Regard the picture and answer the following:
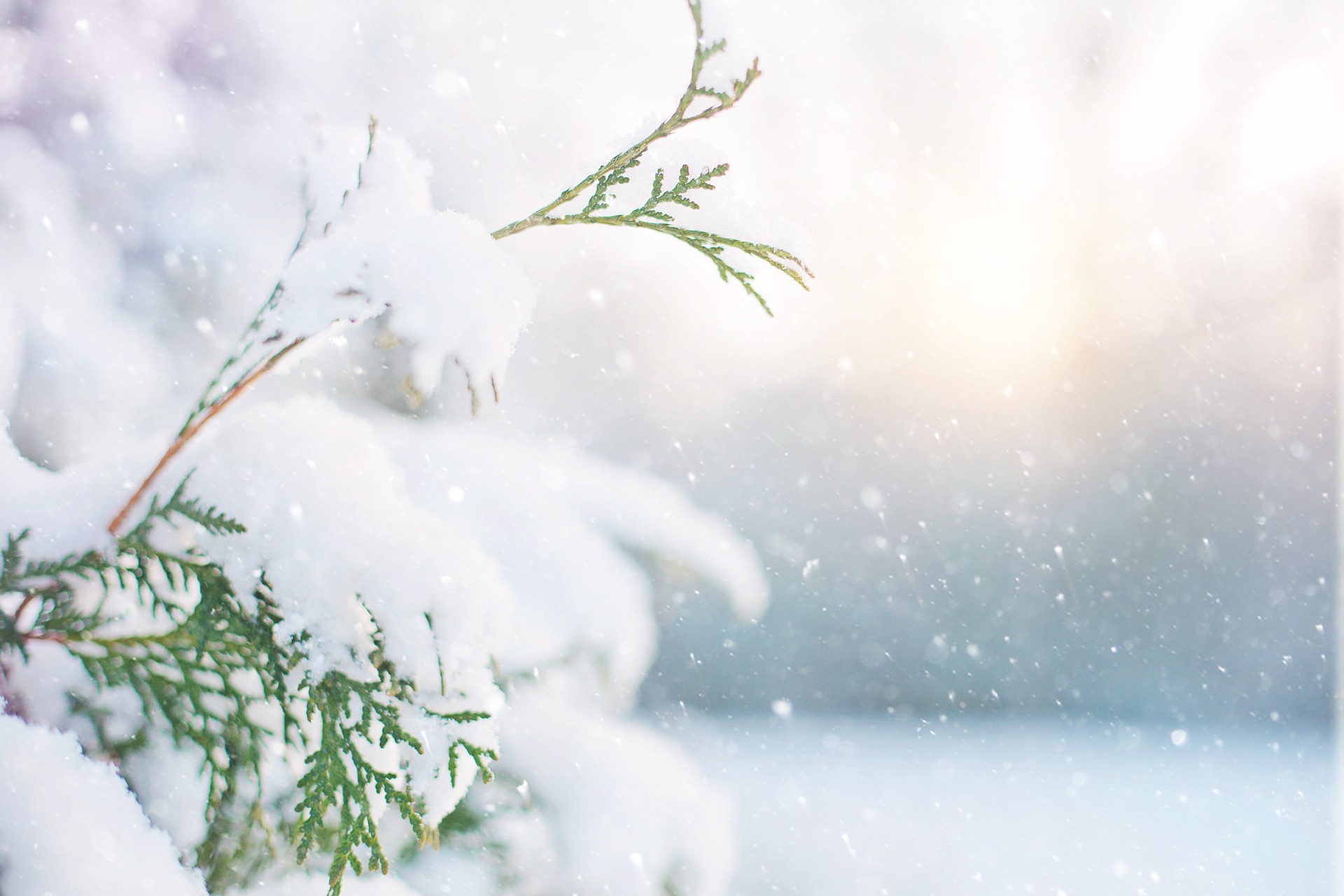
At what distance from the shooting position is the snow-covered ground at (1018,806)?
357 cm

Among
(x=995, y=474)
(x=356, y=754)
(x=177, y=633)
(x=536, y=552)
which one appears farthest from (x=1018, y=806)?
(x=177, y=633)

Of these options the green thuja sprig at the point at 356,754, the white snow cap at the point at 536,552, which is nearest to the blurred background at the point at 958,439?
the white snow cap at the point at 536,552

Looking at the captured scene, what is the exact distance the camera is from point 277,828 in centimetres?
89

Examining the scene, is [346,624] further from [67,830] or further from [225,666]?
[67,830]

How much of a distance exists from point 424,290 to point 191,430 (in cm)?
29

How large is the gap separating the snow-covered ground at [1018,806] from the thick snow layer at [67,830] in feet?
10.8

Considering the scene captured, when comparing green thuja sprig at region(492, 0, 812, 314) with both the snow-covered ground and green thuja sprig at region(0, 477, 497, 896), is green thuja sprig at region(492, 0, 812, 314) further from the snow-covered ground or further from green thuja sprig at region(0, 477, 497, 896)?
the snow-covered ground

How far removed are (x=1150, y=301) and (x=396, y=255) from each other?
441 centimetres

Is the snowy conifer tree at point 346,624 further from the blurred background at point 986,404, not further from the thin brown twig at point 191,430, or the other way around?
the blurred background at point 986,404

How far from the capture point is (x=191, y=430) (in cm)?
70

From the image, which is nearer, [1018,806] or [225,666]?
[225,666]

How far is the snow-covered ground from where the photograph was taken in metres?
3.57

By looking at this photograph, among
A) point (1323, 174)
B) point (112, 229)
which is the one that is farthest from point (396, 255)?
point (1323, 174)

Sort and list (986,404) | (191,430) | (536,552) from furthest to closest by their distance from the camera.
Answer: (986,404) < (536,552) < (191,430)
